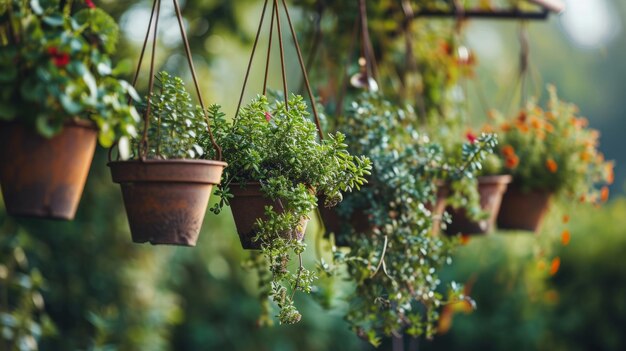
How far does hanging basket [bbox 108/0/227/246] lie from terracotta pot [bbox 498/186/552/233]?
5.13ft

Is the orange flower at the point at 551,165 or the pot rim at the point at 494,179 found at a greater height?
the orange flower at the point at 551,165

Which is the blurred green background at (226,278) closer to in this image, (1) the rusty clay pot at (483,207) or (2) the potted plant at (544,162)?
(2) the potted plant at (544,162)

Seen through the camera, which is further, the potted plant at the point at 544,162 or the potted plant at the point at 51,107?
the potted plant at the point at 544,162

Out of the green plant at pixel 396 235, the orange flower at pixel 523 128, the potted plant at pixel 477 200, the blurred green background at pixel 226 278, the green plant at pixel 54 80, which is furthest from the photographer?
the blurred green background at pixel 226 278

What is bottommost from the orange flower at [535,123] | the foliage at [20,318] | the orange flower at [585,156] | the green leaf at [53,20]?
the foliage at [20,318]

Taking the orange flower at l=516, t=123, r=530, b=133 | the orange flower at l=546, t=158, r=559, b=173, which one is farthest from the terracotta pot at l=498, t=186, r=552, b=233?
the orange flower at l=516, t=123, r=530, b=133

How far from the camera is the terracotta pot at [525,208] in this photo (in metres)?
2.83

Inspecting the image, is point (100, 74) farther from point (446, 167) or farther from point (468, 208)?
point (468, 208)

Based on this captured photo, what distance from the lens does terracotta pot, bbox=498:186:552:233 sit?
2826 millimetres

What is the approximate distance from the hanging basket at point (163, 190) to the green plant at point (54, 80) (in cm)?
11

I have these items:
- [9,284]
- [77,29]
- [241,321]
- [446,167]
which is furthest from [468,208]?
[241,321]

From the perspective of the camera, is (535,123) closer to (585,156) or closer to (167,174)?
(585,156)

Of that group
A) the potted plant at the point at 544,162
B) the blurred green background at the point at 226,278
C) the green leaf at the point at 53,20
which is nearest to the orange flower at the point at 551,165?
the potted plant at the point at 544,162

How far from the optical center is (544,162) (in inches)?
110
